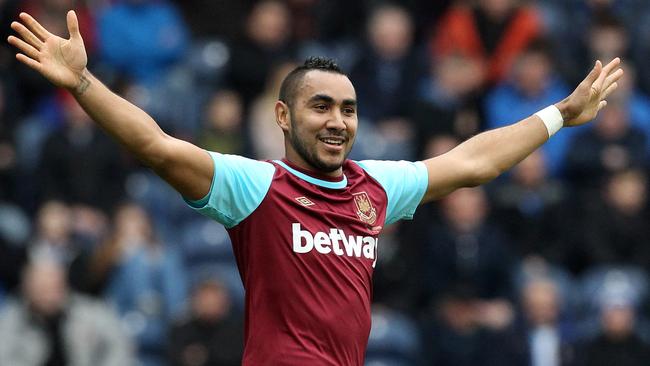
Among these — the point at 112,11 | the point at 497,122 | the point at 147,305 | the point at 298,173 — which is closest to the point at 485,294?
the point at 497,122

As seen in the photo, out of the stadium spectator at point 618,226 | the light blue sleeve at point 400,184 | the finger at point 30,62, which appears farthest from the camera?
the stadium spectator at point 618,226

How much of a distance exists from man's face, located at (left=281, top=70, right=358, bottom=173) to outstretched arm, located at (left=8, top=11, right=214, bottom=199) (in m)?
0.70

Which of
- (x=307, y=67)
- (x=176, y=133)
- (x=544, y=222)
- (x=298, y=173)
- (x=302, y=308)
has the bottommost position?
(x=302, y=308)

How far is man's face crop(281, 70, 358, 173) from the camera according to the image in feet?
21.1

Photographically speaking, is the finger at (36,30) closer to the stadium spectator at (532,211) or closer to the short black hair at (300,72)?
the short black hair at (300,72)

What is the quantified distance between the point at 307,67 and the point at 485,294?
6.26 meters

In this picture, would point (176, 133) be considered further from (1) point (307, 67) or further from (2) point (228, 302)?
(1) point (307, 67)

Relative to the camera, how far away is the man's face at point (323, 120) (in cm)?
642

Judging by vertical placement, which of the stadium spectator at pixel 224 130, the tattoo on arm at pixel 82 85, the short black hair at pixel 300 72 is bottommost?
the tattoo on arm at pixel 82 85

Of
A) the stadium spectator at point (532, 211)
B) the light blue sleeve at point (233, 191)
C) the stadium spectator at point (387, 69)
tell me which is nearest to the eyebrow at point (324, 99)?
the light blue sleeve at point (233, 191)

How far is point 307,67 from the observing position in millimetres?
6574

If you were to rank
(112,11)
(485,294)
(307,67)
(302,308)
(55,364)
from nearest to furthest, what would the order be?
(302,308) < (307,67) < (55,364) < (485,294) < (112,11)

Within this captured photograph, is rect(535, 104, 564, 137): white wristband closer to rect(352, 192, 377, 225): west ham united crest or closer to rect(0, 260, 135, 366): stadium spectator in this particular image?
rect(352, 192, 377, 225): west ham united crest

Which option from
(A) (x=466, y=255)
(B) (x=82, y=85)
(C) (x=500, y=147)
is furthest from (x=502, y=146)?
(A) (x=466, y=255)
